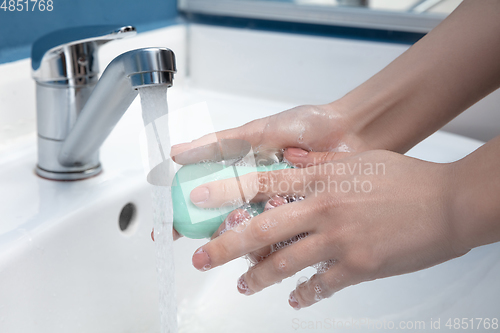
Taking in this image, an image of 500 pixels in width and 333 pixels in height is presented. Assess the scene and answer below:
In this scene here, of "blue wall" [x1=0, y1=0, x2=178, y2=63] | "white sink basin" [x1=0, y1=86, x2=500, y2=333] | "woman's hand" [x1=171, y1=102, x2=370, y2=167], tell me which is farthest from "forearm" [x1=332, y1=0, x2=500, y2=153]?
"blue wall" [x1=0, y1=0, x2=178, y2=63]

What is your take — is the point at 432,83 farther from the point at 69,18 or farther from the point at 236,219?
the point at 69,18

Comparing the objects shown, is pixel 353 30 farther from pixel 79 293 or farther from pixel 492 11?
pixel 79 293

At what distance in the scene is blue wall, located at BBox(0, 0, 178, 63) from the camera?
515 mm

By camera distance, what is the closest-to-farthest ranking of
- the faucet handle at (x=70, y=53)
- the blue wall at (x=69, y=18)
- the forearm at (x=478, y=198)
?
1. the forearm at (x=478, y=198)
2. the faucet handle at (x=70, y=53)
3. the blue wall at (x=69, y=18)

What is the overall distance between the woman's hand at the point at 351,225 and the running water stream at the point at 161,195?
4 centimetres

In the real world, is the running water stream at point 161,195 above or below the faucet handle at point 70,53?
below

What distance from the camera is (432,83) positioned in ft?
1.50

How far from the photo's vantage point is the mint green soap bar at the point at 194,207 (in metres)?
0.36

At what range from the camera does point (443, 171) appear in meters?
0.32

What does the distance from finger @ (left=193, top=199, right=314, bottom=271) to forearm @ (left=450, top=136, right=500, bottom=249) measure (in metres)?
0.10

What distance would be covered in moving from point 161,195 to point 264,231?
4.0 inches

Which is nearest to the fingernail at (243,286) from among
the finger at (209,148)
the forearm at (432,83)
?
the finger at (209,148)

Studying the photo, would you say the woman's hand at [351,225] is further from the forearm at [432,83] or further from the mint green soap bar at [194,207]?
the forearm at [432,83]

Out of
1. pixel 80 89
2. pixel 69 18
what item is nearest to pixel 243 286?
pixel 80 89
